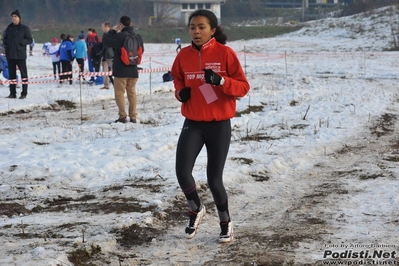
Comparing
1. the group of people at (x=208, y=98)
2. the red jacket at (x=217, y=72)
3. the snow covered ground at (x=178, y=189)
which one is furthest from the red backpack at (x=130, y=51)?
the red jacket at (x=217, y=72)

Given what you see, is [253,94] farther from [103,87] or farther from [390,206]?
[390,206]

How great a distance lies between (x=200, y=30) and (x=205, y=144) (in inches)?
36.5

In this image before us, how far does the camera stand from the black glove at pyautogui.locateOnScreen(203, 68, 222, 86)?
17.1 feet

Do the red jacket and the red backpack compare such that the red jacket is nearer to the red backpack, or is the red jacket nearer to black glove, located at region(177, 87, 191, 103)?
black glove, located at region(177, 87, 191, 103)

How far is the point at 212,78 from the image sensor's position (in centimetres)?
521

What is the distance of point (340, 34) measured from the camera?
187 ft

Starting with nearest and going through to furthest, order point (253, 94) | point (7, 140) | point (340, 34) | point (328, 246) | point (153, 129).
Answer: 1. point (328, 246)
2. point (7, 140)
3. point (153, 129)
4. point (253, 94)
5. point (340, 34)

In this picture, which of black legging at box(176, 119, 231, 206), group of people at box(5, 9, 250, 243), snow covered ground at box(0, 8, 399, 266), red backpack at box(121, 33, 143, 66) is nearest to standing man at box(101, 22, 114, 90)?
snow covered ground at box(0, 8, 399, 266)

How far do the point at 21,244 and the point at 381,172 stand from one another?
474 cm

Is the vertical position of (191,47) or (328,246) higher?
(191,47)

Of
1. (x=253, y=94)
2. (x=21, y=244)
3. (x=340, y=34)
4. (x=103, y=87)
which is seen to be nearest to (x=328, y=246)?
(x=21, y=244)

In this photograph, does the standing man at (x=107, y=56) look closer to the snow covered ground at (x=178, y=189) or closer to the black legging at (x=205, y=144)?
the snow covered ground at (x=178, y=189)

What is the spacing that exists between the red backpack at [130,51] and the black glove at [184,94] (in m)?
6.20

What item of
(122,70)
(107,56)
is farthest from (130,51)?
(107,56)
